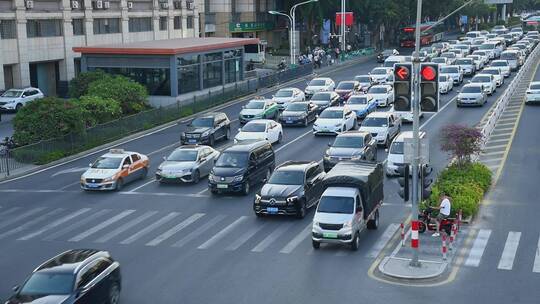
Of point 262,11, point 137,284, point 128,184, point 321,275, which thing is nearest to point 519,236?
point 321,275

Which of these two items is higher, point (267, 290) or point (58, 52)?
point (58, 52)

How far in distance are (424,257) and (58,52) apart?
163 ft

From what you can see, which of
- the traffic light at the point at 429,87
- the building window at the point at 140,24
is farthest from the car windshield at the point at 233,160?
the building window at the point at 140,24

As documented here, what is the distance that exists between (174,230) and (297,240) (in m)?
4.60

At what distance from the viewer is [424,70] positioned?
21.6 meters

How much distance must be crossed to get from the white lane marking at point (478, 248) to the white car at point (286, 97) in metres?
29.4

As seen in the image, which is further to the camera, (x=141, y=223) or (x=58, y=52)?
(x=58, y=52)

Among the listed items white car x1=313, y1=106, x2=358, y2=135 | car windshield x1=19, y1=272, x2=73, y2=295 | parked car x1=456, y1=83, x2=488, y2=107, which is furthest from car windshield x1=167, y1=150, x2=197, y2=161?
parked car x1=456, y1=83, x2=488, y2=107

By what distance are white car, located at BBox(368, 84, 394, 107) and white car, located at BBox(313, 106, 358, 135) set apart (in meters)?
8.54

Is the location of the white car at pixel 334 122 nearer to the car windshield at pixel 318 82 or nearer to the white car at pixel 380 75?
the car windshield at pixel 318 82

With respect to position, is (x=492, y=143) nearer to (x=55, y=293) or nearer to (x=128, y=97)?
(x=128, y=97)

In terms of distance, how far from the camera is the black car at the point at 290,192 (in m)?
28.8

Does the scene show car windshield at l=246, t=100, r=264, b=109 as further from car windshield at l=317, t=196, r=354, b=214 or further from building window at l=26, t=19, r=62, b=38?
car windshield at l=317, t=196, r=354, b=214

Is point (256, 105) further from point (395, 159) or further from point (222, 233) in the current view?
point (222, 233)
